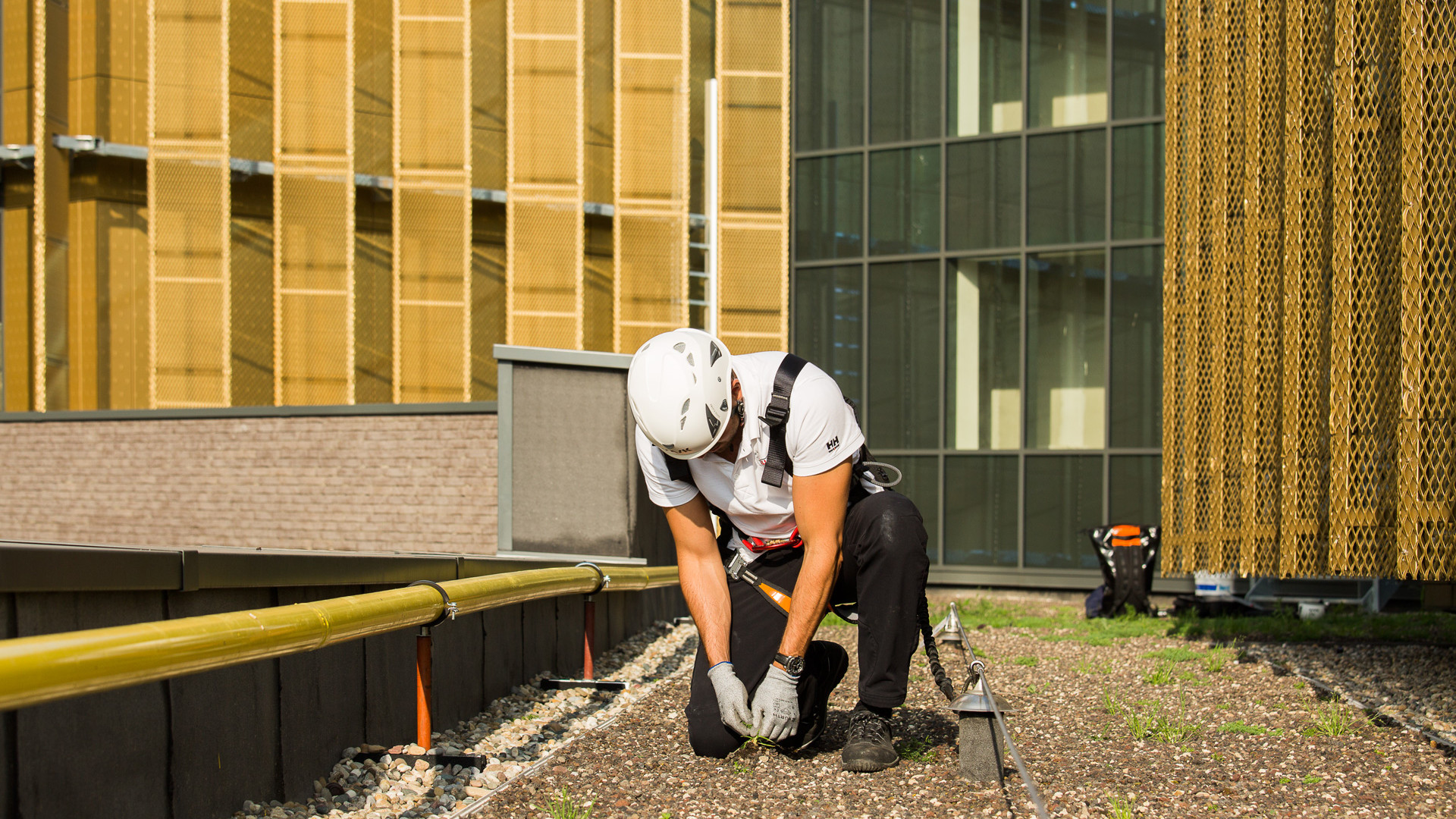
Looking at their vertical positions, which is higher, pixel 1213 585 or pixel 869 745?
pixel 869 745

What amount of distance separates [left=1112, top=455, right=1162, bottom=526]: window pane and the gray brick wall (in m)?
7.54

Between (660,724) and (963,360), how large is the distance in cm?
1025

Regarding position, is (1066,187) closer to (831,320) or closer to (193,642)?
(831,320)

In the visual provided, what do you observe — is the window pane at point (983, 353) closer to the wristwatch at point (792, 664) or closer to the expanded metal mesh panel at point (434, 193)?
the expanded metal mesh panel at point (434, 193)

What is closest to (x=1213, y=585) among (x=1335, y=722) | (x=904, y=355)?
(x=904, y=355)

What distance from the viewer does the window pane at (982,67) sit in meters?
13.7

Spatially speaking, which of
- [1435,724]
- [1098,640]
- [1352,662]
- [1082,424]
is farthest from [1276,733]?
[1082,424]

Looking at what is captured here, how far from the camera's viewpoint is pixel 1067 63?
44.2ft

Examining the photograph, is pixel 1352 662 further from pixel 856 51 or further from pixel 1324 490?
pixel 856 51

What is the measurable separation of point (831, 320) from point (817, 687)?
421 inches

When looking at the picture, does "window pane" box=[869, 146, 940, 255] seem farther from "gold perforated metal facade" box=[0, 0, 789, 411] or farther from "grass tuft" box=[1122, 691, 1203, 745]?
"grass tuft" box=[1122, 691, 1203, 745]

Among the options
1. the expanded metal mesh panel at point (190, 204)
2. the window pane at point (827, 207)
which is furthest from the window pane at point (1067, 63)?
the expanded metal mesh panel at point (190, 204)

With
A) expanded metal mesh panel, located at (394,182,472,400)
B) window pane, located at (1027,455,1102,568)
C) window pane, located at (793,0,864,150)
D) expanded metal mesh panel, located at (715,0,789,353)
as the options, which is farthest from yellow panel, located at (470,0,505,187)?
window pane, located at (1027,455,1102,568)

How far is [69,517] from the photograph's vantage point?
9758 millimetres
